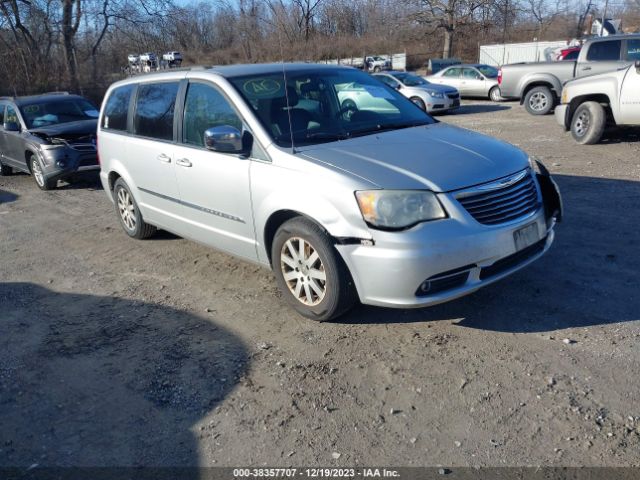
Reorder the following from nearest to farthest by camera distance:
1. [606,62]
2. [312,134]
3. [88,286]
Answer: [312,134] → [88,286] → [606,62]

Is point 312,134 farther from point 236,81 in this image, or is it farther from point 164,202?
point 164,202

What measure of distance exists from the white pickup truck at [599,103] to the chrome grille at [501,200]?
266 inches

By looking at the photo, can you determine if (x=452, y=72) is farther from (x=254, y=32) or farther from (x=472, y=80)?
(x=254, y=32)

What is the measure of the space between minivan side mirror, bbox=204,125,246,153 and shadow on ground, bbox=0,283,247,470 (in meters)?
1.36

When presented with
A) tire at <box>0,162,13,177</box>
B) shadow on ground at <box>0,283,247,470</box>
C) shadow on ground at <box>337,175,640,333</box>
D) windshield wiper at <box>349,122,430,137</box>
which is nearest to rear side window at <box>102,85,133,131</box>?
shadow on ground at <box>0,283,247,470</box>

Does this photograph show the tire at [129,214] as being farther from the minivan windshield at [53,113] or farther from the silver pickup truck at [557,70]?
the silver pickup truck at [557,70]

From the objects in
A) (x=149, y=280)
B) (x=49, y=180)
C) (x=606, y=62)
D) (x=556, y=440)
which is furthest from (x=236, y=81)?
(x=606, y=62)

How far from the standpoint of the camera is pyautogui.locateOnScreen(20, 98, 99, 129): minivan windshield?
10.4 metres

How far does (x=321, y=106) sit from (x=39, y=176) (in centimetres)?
740

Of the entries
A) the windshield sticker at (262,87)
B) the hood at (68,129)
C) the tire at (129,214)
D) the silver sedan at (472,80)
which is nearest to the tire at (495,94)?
the silver sedan at (472,80)

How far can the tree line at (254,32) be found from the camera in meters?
22.5

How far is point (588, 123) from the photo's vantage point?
33.9ft

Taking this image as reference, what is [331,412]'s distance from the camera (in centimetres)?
320

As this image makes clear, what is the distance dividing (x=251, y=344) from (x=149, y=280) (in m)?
1.80
